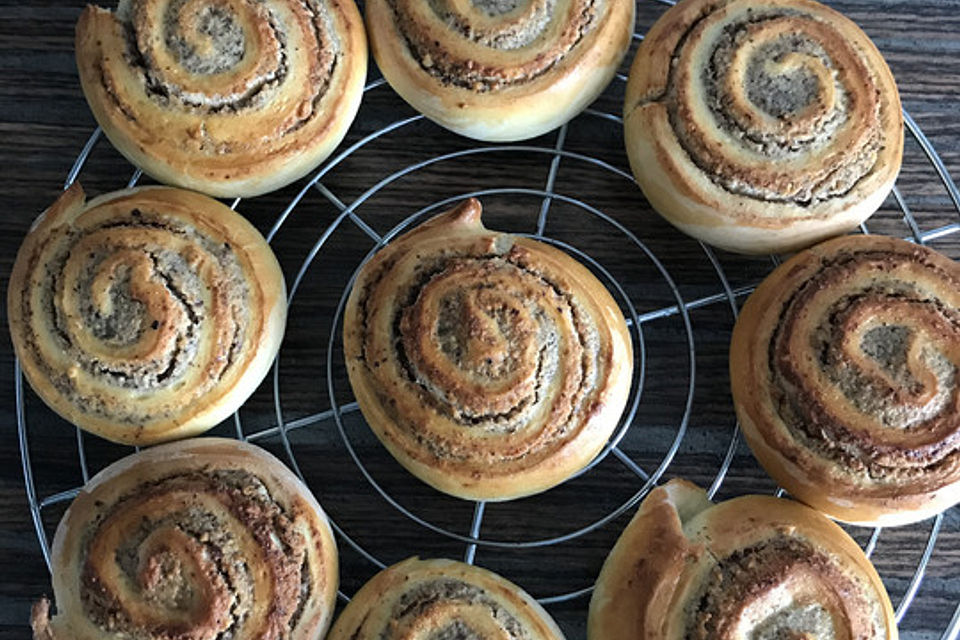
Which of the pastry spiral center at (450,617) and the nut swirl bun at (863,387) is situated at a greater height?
the nut swirl bun at (863,387)

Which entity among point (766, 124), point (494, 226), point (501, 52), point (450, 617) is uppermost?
point (501, 52)

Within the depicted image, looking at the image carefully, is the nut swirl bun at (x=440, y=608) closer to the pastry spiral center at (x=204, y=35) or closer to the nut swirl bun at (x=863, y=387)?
the nut swirl bun at (x=863, y=387)

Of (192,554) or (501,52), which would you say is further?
(501,52)

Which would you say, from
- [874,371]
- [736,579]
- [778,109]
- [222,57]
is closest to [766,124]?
[778,109]

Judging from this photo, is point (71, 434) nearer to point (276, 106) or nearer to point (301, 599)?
point (301, 599)

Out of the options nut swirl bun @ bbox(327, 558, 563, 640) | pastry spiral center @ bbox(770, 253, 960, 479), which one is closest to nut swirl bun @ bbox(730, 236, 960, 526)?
pastry spiral center @ bbox(770, 253, 960, 479)

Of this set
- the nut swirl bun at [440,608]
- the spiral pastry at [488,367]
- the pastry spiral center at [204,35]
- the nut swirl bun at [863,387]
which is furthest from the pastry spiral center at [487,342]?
the pastry spiral center at [204,35]

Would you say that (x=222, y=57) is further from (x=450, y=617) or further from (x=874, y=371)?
(x=874, y=371)
